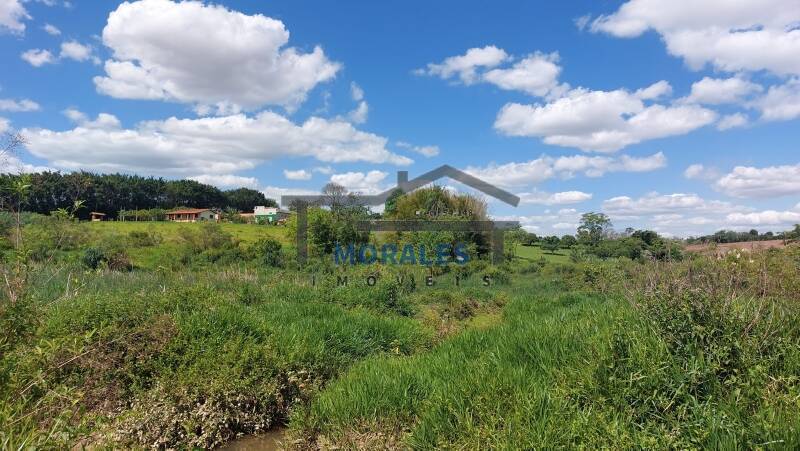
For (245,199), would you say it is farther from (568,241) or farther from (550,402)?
(550,402)

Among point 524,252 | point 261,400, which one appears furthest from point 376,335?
point 524,252

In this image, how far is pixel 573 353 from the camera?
11.8 feet

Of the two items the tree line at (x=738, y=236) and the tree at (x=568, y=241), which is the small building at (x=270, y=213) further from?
the tree line at (x=738, y=236)

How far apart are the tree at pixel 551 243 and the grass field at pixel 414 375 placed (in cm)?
2459

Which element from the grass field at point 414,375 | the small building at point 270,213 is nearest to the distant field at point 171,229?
the small building at point 270,213

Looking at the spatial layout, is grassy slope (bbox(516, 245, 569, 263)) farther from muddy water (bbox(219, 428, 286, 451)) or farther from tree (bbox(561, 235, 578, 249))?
muddy water (bbox(219, 428, 286, 451))

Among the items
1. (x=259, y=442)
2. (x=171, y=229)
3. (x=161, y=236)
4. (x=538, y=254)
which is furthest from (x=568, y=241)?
(x=259, y=442)

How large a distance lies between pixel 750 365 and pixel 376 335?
181 inches

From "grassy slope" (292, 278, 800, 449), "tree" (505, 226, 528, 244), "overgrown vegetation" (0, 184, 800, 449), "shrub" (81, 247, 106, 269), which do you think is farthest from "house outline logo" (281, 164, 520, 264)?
→ "grassy slope" (292, 278, 800, 449)

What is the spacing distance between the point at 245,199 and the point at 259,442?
7006 centimetres

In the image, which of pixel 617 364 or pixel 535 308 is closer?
pixel 617 364

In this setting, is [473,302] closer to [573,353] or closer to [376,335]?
[376,335]

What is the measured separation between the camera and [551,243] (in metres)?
31.8

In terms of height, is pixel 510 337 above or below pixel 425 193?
below
